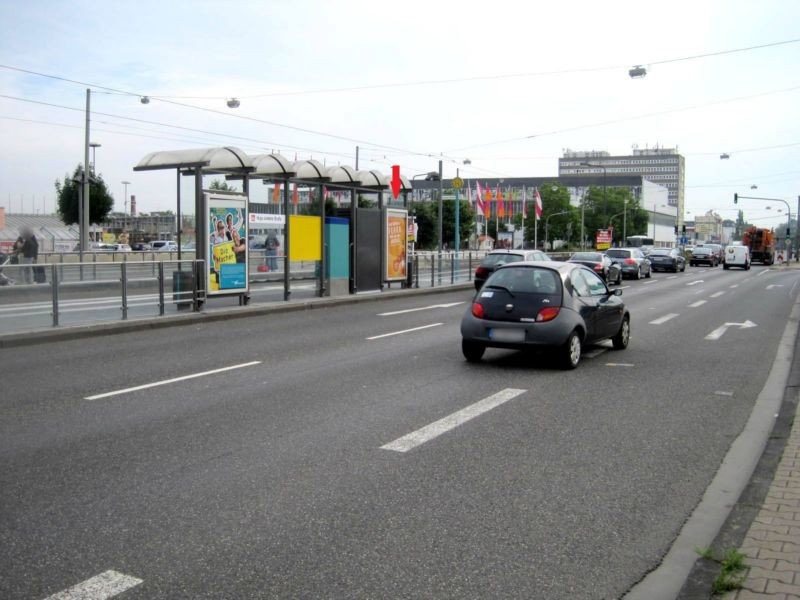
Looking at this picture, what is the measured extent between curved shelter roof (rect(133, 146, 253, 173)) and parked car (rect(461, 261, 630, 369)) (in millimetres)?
9334

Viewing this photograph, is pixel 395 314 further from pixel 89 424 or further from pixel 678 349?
pixel 89 424

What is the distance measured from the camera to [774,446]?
682 cm

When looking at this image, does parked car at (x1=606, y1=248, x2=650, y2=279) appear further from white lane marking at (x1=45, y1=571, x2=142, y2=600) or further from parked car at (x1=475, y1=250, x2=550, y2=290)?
white lane marking at (x1=45, y1=571, x2=142, y2=600)

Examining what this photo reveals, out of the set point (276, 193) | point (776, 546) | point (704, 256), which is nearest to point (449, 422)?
point (776, 546)

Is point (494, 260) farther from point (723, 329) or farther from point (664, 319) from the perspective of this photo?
point (723, 329)

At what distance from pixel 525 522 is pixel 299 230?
1750 cm

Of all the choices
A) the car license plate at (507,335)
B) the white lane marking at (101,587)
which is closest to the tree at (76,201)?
the car license plate at (507,335)

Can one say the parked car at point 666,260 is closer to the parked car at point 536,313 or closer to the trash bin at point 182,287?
the trash bin at point 182,287

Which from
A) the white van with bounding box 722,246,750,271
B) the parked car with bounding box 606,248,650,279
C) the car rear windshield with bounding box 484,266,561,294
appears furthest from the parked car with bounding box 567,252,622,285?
the white van with bounding box 722,246,750,271

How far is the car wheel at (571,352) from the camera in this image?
10.7 m

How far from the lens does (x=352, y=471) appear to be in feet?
19.4

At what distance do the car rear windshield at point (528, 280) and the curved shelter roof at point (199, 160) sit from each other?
30.8 ft

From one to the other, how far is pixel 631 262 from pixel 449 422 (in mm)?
33866

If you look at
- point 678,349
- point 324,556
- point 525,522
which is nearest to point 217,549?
point 324,556
